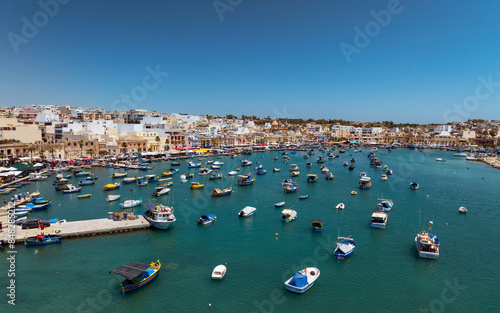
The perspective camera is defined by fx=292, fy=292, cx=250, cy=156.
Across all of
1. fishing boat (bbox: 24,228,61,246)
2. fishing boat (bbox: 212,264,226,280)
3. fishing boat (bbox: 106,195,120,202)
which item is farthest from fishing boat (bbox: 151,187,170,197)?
fishing boat (bbox: 212,264,226,280)

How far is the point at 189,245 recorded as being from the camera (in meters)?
20.8

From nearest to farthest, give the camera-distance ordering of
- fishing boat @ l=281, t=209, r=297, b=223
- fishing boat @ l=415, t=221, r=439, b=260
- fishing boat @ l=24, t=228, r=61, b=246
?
fishing boat @ l=415, t=221, r=439, b=260 → fishing boat @ l=24, t=228, r=61, b=246 → fishing boat @ l=281, t=209, r=297, b=223

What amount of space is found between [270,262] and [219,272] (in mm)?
3593

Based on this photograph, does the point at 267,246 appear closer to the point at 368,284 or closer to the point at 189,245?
the point at 189,245

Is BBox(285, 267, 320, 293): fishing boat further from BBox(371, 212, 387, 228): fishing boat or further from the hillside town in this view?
the hillside town

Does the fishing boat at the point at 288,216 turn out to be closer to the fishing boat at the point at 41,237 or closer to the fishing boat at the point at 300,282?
the fishing boat at the point at 300,282

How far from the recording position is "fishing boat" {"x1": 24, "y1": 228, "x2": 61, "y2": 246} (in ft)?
65.6

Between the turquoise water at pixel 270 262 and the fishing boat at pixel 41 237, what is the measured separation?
1.53 feet

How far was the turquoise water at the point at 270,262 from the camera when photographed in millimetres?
Result: 14438

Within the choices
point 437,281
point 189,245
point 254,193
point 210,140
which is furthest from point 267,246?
point 210,140

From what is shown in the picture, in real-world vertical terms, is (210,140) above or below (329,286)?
above

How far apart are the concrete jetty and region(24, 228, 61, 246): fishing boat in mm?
329

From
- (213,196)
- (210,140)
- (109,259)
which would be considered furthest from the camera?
(210,140)

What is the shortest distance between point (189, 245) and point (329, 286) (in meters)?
9.99
